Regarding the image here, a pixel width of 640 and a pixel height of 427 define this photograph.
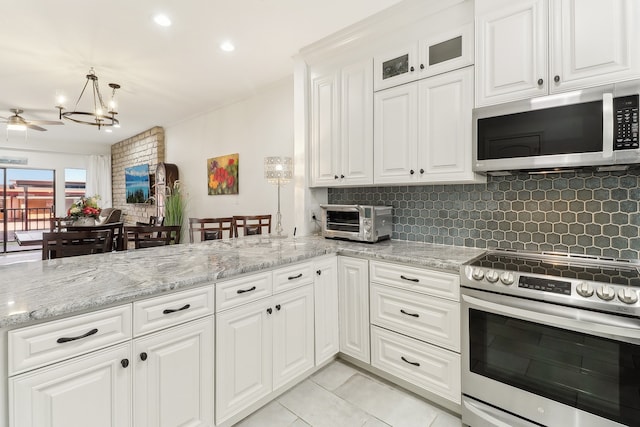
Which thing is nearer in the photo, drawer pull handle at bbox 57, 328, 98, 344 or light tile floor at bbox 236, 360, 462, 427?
drawer pull handle at bbox 57, 328, 98, 344

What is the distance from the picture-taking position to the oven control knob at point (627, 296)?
1244mm

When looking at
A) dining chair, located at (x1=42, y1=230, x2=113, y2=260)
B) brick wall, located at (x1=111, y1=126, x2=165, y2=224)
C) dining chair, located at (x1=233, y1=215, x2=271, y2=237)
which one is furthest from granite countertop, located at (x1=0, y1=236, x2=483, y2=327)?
brick wall, located at (x1=111, y1=126, x2=165, y2=224)

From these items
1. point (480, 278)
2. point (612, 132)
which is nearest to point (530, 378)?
point (480, 278)

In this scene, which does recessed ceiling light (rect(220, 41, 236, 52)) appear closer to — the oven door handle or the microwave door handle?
the microwave door handle

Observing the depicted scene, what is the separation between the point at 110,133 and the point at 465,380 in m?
8.18

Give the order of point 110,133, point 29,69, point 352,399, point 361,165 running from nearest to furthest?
point 352,399 → point 361,165 → point 29,69 → point 110,133

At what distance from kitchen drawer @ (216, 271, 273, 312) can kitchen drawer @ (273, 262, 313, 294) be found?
0.19 feet

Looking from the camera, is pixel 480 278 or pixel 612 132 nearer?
pixel 612 132

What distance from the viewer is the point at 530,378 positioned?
1512mm

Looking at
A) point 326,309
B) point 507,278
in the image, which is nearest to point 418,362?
point 326,309

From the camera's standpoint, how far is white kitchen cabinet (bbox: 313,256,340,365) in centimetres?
219

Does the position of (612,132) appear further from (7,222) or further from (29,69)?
(7,222)

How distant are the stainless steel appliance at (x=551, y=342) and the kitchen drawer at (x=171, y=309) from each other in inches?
55.3

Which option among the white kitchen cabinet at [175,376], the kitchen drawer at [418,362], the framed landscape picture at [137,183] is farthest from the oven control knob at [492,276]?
the framed landscape picture at [137,183]
